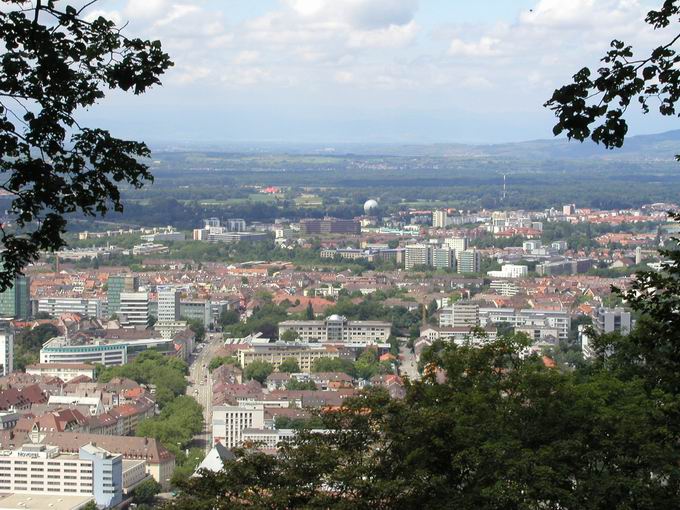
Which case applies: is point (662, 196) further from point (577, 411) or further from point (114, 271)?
point (577, 411)

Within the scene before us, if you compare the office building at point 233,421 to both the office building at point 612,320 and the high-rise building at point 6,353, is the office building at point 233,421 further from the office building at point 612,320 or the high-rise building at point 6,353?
the office building at point 612,320

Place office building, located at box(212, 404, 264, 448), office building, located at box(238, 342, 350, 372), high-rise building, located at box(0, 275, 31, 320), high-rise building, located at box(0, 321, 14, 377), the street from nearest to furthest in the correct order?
office building, located at box(212, 404, 264, 448), the street, high-rise building, located at box(0, 321, 14, 377), office building, located at box(238, 342, 350, 372), high-rise building, located at box(0, 275, 31, 320)

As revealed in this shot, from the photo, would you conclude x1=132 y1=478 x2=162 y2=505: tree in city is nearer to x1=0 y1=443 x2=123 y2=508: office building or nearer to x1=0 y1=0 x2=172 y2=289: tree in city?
x1=0 y1=443 x2=123 y2=508: office building

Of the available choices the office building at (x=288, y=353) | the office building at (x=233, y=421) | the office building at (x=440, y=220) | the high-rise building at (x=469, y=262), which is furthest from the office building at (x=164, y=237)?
the office building at (x=233, y=421)

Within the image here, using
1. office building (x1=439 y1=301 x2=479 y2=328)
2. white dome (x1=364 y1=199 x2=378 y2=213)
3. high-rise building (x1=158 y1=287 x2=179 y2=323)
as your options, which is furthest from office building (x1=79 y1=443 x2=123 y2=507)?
white dome (x1=364 y1=199 x2=378 y2=213)

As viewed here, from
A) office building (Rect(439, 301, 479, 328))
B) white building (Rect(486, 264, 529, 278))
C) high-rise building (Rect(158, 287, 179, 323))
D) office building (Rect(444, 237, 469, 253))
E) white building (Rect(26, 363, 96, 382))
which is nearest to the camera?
white building (Rect(26, 363, 96, 382))

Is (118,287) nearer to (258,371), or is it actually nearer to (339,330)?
(339,330)

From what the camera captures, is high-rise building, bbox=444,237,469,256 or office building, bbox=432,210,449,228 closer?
high-rise building, bbox=444,237,469,256
